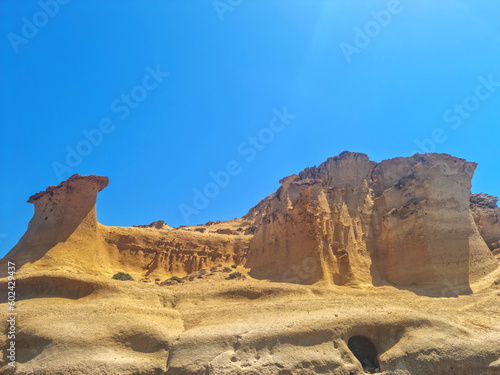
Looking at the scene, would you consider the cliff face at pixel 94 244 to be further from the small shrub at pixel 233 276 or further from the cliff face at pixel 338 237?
the small shrub at pixel 233 276

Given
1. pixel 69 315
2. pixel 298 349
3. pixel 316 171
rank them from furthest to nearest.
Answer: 1. pixel 316 171
2. pixel 69 315
3. pixel 298 349

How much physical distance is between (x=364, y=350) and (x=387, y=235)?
625 inches

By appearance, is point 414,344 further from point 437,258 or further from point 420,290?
point 437,258

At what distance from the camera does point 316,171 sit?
142ft

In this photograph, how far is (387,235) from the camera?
1193 inches

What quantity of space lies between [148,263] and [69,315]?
1727 centimetres

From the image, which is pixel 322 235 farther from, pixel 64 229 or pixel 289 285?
pixel 64 229

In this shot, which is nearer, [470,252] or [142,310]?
[142,310]

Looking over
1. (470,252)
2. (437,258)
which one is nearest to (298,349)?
(437,258)

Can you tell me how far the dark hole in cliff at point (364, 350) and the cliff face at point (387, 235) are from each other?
9.07 meters

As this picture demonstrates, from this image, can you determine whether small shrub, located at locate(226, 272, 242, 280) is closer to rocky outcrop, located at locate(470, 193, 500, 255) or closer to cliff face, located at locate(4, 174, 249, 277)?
cliff face, located at locate(4, 174, 249, 277)

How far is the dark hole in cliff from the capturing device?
15.8 metres

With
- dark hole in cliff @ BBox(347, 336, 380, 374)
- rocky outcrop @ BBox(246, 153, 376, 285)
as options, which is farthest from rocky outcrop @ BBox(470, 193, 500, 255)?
dark hole in cliff @ BBox(347, 336, 380, 374)

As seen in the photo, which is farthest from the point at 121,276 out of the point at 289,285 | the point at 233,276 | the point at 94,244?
the point at 289,285
